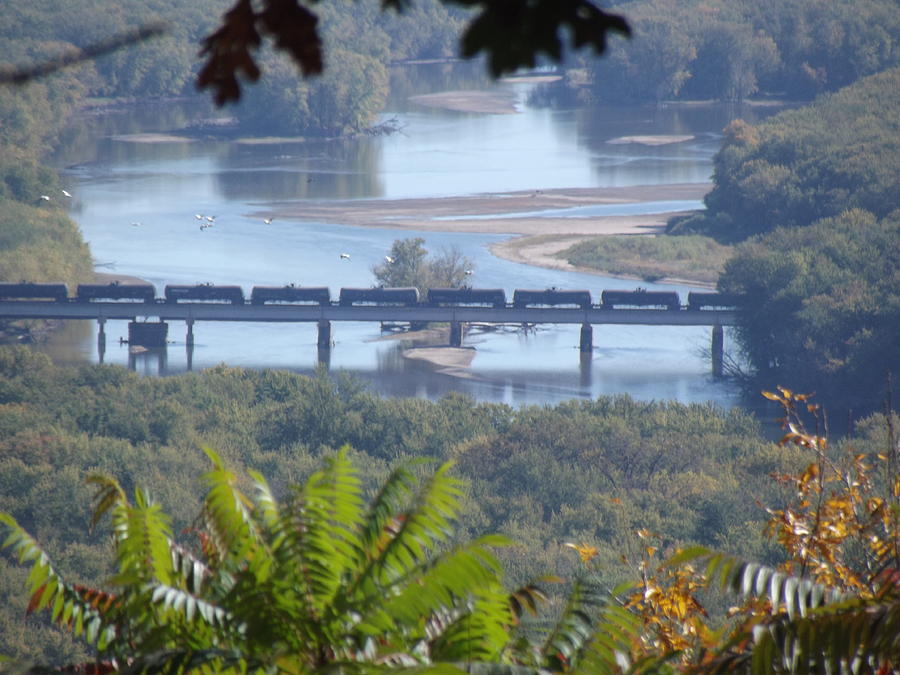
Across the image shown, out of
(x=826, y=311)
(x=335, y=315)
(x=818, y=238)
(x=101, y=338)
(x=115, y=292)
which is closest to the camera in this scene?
(x=826, y=311)

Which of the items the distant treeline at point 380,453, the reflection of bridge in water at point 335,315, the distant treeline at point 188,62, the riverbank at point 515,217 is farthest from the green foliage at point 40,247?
the distant treeline at point 188,62

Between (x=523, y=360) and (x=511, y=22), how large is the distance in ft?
165

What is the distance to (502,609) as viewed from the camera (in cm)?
700

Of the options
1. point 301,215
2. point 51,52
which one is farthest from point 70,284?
point 51,52

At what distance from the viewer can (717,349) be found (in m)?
54.4

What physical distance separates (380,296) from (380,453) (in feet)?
64.7

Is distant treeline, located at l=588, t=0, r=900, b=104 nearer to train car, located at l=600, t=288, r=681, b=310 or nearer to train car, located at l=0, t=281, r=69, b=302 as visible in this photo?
train car, located at l=600, t=288, r=681, b=310

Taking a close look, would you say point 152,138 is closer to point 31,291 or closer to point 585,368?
point 31,291

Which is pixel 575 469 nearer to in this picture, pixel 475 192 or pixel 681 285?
pixel 681 285

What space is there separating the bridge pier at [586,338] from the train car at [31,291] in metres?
21.0

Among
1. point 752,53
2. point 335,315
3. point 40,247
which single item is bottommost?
point 335,315

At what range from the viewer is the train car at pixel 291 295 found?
5538 cm

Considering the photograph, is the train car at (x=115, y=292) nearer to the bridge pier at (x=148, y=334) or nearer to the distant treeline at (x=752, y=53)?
the bridge pier at (x=148, y=334)

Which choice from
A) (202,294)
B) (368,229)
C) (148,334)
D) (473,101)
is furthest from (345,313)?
(473,101)
